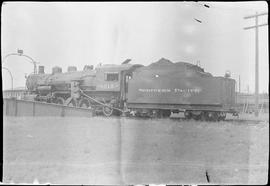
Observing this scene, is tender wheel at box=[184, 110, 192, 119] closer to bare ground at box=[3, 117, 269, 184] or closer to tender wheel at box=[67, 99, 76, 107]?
bare ground at box=[3, 117, 269, 184]

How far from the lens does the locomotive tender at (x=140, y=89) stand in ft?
3.75

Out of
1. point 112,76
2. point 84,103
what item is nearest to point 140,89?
point 112,76

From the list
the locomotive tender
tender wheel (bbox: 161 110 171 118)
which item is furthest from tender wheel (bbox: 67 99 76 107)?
tender wheel (bbox: 161 110 171 118)

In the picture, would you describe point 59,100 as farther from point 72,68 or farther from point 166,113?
point 166,113

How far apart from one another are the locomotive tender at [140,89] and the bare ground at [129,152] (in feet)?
0.18

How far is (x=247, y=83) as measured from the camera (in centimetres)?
117

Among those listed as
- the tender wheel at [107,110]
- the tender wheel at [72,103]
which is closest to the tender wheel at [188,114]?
the tender wheel at [107,110]

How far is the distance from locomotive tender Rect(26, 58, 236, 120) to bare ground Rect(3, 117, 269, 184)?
0.05m

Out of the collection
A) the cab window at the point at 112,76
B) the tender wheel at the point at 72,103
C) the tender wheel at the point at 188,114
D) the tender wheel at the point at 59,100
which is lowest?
the tender wheel at the point at 188,114

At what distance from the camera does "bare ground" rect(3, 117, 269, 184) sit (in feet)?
3.66

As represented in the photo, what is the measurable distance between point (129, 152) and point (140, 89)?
218 millimetres

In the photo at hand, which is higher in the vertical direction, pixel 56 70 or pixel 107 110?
pixel 56 70

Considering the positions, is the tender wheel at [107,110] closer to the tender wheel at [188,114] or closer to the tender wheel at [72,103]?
the tender wheel at [72,103]

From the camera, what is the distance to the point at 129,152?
1.12 metres
